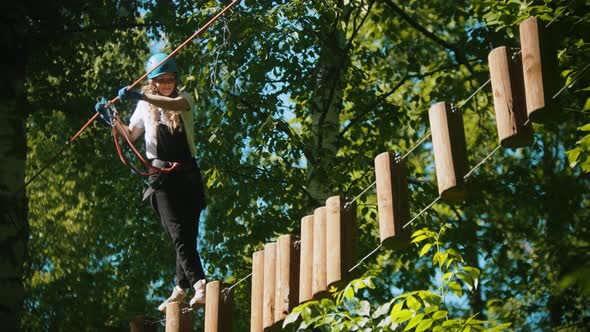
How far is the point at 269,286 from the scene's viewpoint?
5.21 m

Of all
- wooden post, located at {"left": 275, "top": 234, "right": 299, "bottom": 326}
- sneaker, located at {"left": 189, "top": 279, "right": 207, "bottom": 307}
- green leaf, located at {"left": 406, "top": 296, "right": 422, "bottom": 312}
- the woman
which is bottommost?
green leaf, located at {"left": 406, "top": 296, "right": 422, "bottom": 312}

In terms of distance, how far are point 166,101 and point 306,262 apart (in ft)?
4.69

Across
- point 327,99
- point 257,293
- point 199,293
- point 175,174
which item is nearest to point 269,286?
point 257,293

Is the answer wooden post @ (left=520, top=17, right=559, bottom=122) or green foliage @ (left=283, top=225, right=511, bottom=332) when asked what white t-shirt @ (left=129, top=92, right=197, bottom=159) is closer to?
green foliage @ (left=283, top=225, right=511, bottom=332)

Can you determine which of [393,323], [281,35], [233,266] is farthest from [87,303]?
[393,323]

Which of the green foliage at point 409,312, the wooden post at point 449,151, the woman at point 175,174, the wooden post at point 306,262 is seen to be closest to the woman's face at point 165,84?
the woman at point 175,174

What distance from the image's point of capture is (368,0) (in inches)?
356

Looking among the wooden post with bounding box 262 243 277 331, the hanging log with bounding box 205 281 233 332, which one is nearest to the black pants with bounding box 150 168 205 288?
the hanging log with bounding box 205 281 233 332

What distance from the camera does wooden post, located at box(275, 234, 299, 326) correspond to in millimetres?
5047

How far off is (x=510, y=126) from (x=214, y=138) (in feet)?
17.2

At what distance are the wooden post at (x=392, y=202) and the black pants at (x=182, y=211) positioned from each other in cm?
168

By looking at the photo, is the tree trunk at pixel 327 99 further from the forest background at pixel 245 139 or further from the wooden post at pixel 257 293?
the wooden post at pixel 257 293

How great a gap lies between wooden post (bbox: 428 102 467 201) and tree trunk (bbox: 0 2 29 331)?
3506 mm

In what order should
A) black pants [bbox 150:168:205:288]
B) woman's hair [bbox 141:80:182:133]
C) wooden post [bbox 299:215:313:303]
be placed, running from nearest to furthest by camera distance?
wooden post [bbox 299:215:313:303] → black pants [bbox 150:168:205:288] → woman's hair [bbox 141:80:182:133]
